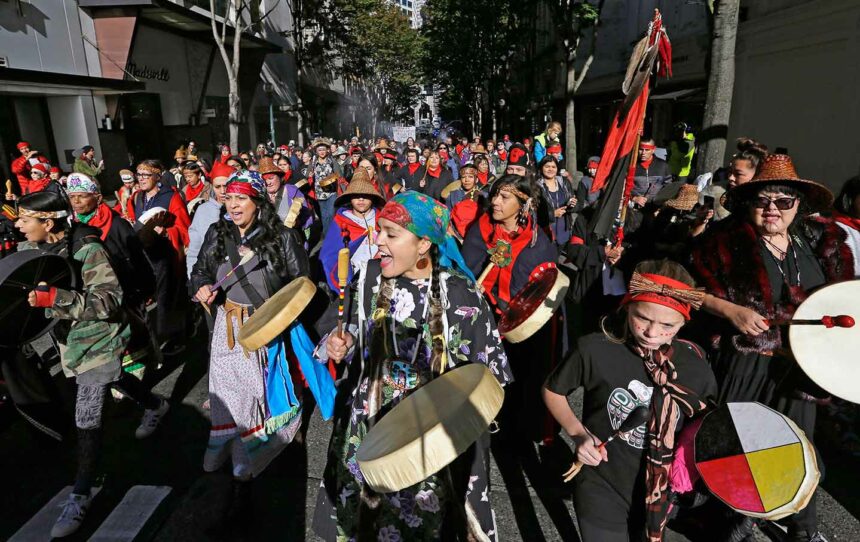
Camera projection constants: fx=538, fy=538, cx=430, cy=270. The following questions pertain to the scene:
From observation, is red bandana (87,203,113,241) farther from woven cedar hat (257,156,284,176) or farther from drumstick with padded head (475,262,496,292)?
woven cedar hat (257,156,284,176)

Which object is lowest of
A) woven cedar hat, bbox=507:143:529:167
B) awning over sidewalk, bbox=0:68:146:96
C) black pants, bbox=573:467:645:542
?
black pants, bbox=573:467:645:542

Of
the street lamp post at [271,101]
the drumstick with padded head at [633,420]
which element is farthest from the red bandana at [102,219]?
the street lamp post at [271,101]

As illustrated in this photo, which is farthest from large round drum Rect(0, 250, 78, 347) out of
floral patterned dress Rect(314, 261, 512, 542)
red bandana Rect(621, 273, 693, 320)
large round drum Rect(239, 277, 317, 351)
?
red bandana Rect(621, 273, 693, 320)

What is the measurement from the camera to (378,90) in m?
73.2

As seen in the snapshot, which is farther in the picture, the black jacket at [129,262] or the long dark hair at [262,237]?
the black jacket at [129,262]

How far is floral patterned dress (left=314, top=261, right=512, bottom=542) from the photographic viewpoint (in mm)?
2477

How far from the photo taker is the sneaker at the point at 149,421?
4.39 metres

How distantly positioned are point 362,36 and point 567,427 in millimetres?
42872

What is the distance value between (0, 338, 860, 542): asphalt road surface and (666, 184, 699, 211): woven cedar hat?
2339mm

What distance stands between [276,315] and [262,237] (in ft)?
2.88

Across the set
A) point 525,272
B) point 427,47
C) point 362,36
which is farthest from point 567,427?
point 427,47

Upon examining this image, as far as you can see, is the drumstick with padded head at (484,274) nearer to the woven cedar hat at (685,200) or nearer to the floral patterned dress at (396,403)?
the floral patterned dress at (396,403)

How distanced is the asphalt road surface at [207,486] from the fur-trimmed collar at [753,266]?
1409mm

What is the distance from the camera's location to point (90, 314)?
315cm
